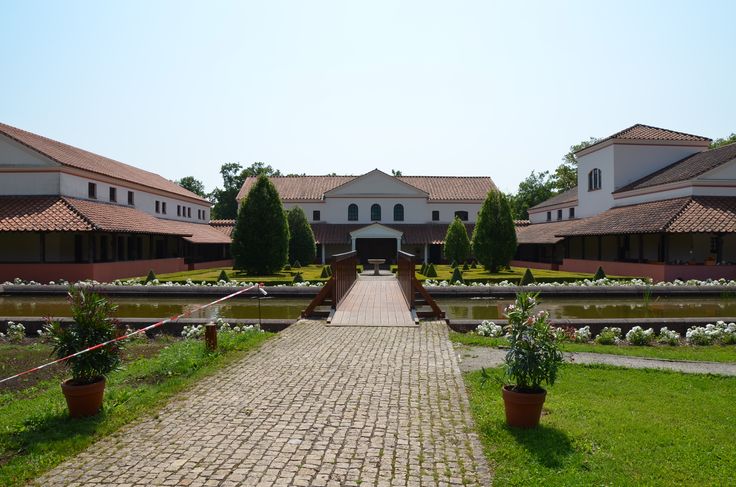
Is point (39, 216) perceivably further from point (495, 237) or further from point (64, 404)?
point (495, 237)

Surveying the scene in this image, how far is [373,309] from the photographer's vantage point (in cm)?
1498

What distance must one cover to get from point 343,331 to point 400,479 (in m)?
7.40

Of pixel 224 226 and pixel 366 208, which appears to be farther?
pixel 224 226

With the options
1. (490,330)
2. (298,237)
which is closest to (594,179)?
(298,237)

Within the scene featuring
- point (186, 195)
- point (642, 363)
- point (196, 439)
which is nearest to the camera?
point (196, 439)

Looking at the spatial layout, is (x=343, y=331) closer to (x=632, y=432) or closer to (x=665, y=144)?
(x=632, y=432)

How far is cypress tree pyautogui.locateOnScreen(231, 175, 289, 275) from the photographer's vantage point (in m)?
30.2

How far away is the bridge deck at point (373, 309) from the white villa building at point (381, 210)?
82.2 feet

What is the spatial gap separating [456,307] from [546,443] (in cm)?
1363

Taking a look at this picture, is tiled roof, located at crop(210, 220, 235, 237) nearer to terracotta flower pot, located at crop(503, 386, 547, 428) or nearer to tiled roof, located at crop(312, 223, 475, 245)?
tiled roof, located at crop(312, 223, 475, 245)

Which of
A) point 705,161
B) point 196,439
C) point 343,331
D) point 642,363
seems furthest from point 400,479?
point 705,161

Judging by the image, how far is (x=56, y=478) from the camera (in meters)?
4.55

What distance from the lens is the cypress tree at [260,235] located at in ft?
99.2

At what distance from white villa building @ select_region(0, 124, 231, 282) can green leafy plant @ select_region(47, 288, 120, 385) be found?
21.8m
